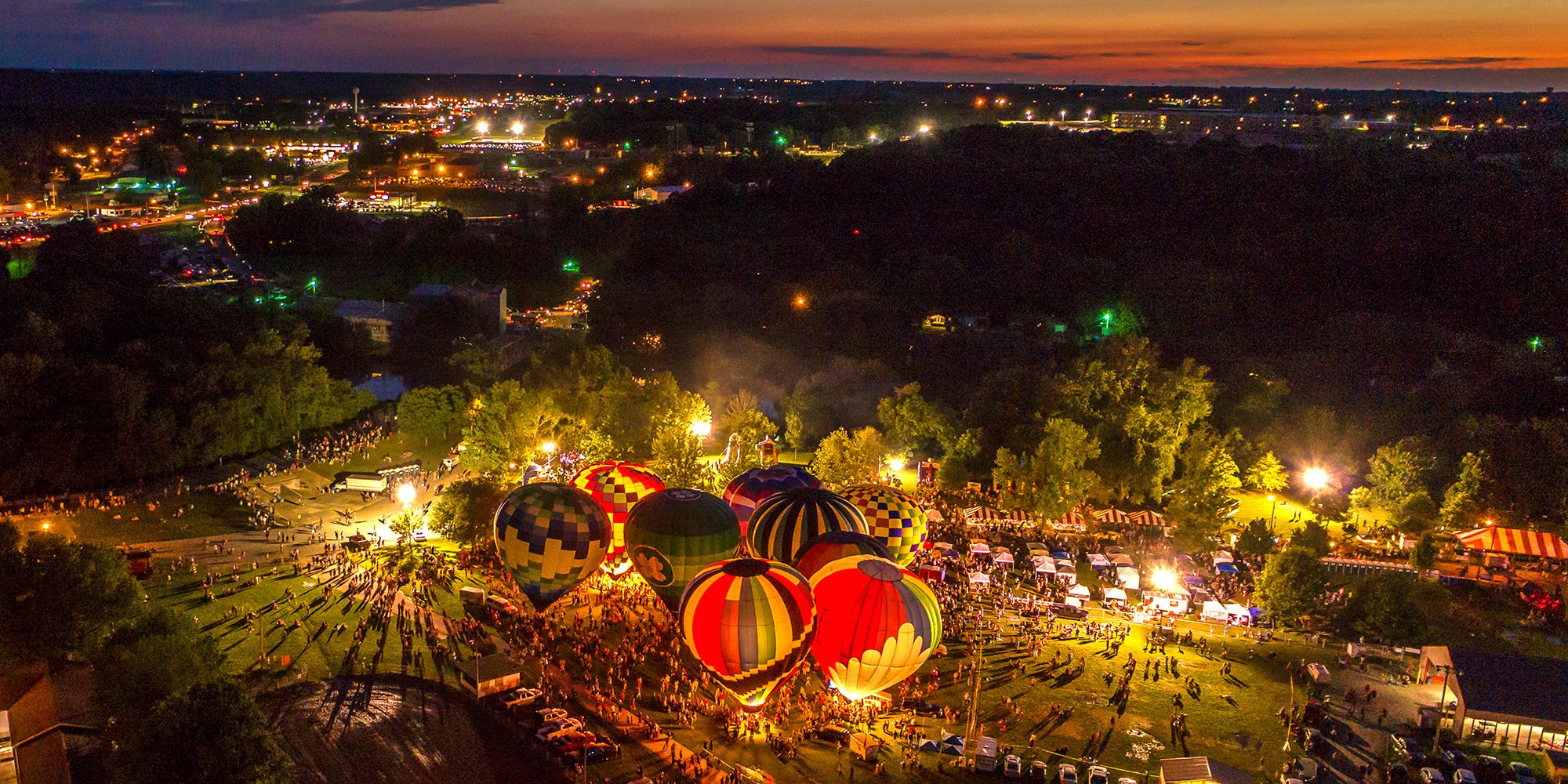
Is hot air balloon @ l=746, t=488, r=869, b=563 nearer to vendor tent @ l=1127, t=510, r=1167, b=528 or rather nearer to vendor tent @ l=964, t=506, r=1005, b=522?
vendor tent @ l=964, t=506, r=1005, b=522

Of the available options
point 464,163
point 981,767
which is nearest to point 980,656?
point 981,767

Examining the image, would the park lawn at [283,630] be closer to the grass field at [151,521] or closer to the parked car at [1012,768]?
the grass field at [151,521]

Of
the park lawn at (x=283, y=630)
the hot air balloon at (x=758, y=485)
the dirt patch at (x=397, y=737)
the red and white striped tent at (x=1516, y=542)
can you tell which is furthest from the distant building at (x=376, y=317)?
the red and white striped tent at (x=1516, y=542)

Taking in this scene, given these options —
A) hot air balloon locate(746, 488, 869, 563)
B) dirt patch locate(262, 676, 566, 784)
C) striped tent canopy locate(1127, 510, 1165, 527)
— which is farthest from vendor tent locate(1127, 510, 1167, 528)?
dirt patch locate(262, 676, 566, 784)

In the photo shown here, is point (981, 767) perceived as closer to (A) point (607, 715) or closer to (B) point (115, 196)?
(A) point (607, 715)

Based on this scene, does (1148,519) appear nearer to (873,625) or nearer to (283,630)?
(873,625)
